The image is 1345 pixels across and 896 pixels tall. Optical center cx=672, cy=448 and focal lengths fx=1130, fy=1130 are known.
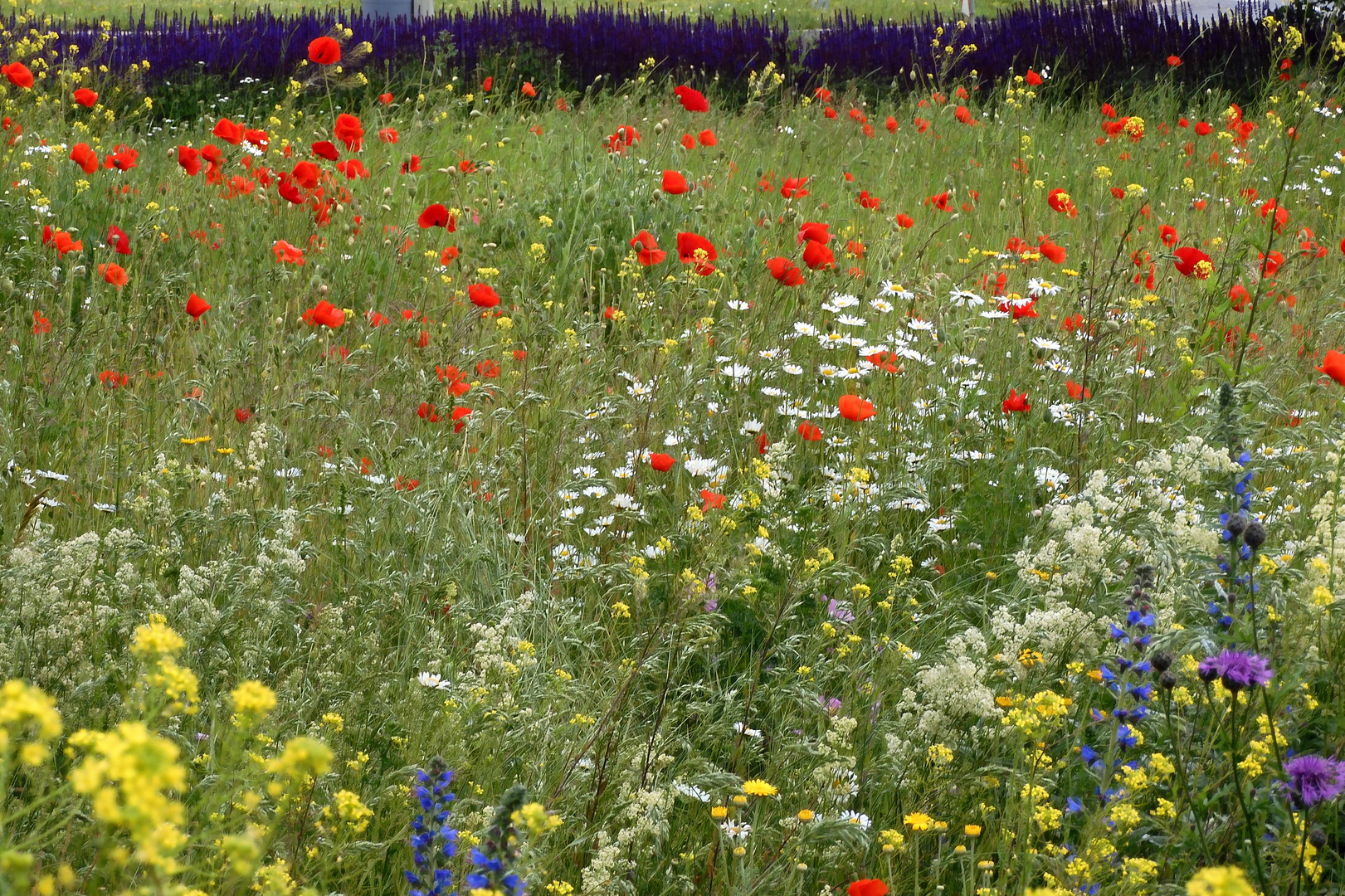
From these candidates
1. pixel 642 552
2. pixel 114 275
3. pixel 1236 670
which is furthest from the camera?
pixel 114 275

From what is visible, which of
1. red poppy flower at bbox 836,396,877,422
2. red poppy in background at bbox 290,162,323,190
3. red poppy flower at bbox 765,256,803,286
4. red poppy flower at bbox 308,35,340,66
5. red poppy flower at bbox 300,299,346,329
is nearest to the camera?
red poppy flower at bbox 836,396,877,422

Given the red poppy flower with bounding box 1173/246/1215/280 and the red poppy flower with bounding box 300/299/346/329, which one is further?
the red poppy flower with bounding box 1173/246/1215/280

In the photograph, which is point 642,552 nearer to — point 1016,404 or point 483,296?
point 483,296

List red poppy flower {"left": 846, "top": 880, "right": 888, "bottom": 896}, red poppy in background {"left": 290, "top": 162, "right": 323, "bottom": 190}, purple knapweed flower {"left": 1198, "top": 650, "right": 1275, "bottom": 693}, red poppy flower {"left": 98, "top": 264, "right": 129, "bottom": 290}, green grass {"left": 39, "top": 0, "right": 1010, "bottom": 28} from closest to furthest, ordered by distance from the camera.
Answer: purple knapweed flower {"left": 1198, "top": 650, "right": 1275, "bottom": 693}
red poppy flower {"left": 846, "top": 880, "right": 888, "bottom": 896}
red poppy flower {"left": 98, "top": 264, "right": 129, "bottom": 290}
red poppy in background {"left": 290, "top": 162, "right": 323, "bottom": 190}
green grass {"left": 39, "top": 0, "right": 1010, "bottom": 28}

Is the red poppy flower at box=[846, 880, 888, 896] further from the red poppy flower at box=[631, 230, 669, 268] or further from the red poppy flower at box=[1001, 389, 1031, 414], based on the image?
the red poppy flower at box=[631, 230, 669, 268]

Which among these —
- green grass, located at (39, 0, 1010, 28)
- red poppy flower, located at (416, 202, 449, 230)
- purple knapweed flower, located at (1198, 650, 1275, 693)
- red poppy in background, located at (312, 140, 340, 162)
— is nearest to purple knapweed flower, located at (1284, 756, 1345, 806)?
purple knapweed flower, located at (1198, 650, 1275, 693)

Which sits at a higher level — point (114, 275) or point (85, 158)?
point (85, 158)

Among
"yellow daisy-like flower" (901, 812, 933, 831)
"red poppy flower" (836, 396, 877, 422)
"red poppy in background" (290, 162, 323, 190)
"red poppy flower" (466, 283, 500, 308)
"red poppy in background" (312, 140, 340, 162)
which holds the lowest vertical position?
"yellow daisy-like flower" (901, 812, 933, 831)

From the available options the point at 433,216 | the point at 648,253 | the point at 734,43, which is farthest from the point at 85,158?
the point at 734,43

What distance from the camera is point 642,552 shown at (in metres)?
2.42

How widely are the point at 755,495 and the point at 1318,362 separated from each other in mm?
2502

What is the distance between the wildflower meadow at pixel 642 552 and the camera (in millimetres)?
1429

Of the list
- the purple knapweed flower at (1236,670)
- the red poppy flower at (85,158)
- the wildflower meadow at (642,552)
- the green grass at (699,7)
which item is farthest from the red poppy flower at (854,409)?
the green grass at (699,7)

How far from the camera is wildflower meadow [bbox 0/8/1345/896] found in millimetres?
1429
